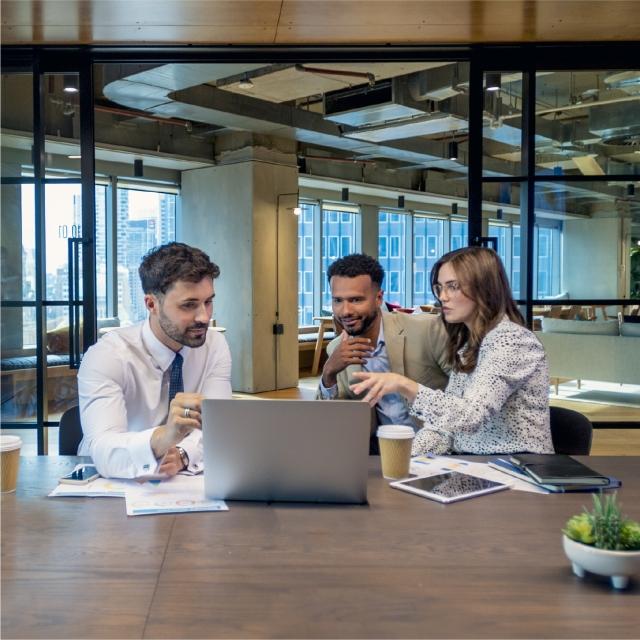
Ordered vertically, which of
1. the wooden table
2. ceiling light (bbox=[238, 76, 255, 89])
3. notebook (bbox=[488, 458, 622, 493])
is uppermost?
ceiling light (bbox=[238, 76, 255, 89])

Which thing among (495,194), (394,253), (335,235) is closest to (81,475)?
(495,194)

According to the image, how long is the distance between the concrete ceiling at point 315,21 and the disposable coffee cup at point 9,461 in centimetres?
193

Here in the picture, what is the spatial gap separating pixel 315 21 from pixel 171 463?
2099 mm

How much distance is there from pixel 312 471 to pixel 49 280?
2.47 m

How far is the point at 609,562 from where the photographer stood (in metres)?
1.16

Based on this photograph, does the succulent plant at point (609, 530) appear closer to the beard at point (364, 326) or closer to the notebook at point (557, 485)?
the notebook at point (557, 485)

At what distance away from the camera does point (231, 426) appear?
62.1 inches

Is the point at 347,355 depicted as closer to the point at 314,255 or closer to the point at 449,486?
the point at 449,486

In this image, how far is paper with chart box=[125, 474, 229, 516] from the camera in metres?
1.58

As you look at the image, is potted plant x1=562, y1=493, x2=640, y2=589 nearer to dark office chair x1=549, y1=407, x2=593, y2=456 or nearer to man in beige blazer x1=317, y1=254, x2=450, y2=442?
dark office chair x1=549, y1=407, x2=593, y2=456

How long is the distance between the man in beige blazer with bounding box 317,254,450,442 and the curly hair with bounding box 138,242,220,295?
25.3 inches

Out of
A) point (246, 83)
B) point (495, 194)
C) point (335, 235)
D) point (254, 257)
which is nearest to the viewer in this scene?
point (495, 194)

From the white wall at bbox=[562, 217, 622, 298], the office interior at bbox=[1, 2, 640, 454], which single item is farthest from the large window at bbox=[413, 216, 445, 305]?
the white wall at bbox=[562, 217, 622, 298]

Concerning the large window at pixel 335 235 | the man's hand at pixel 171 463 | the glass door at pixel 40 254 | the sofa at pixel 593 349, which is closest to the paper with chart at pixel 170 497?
the man's hand at pixel 171 463
